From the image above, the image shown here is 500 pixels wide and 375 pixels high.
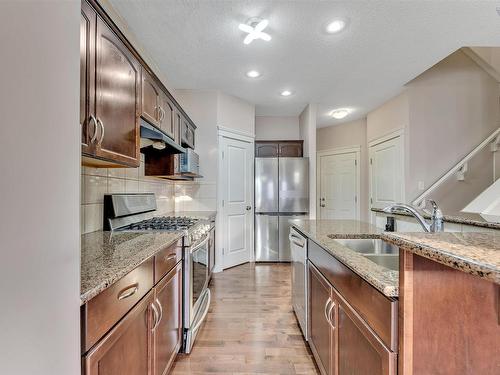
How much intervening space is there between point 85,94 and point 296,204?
11.6 feet

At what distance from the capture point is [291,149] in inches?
183

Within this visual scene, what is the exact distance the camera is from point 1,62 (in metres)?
0.47

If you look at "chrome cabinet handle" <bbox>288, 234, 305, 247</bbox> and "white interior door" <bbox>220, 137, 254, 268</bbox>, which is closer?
"chrome cabinet handle" <bbox>288, 234, 305, 247</bbox>

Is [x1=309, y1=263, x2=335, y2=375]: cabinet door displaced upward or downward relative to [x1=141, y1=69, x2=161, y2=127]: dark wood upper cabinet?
downward

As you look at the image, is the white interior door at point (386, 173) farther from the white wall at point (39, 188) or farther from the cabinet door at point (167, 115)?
the white wall at point (39, 188)

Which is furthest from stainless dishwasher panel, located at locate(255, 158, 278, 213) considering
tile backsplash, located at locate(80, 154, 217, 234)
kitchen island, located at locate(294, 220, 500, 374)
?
kitchen island, located at locate(294, 220, 500, 374)

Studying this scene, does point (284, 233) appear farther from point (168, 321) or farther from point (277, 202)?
point (168, 321)

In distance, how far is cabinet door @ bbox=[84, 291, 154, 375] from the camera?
0.81 meters

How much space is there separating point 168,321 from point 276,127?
13.6 ft

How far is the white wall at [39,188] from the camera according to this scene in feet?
1.56

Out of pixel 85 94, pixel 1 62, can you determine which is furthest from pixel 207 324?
pixel 1 62

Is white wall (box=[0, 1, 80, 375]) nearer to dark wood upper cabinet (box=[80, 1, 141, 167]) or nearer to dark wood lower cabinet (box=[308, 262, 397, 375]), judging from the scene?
dark wood upper cabinet (box=[80, 1, 141, 167])

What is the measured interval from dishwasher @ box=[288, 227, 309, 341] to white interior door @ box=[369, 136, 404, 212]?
2.38 metres

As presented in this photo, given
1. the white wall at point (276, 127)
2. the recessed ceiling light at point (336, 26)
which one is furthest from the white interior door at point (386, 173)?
the recessed ceiling light at point (336, 26)
